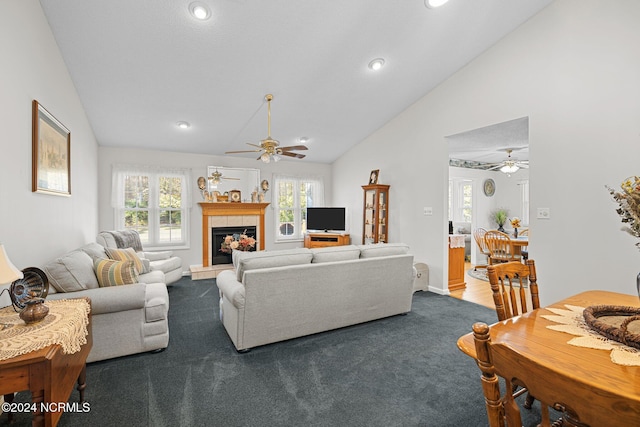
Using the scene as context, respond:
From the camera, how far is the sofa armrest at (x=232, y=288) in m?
2.58

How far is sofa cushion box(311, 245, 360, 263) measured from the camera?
3.02m

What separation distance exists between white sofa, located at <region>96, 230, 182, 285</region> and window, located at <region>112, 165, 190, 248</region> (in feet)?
3.26

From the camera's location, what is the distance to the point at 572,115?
3170 millimetres

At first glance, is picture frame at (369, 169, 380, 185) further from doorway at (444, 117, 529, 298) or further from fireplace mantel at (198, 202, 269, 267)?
fireplace mantel at (198, 202, 269, 267)

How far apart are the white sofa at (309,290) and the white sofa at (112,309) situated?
0.63 metres

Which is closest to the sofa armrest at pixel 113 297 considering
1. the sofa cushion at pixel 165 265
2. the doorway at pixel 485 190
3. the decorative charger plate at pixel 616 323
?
the sofa cushion at pixel 165 265

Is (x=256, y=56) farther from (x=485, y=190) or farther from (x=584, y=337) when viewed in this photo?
(x=485, y=190)

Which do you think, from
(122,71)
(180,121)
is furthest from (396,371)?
(180,121)

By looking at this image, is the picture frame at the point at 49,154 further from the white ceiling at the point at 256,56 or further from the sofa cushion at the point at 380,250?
the sofa cushion at the point at 380,250

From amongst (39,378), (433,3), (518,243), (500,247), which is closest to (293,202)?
(500,247)

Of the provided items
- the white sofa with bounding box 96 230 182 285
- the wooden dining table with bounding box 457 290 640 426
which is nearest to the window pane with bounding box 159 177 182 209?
the white sofa with bounding box 96 230 182 285

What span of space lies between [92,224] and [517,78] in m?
6.44

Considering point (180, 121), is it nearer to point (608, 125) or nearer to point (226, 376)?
point (226, 376)

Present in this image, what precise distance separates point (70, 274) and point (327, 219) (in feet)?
16.4
